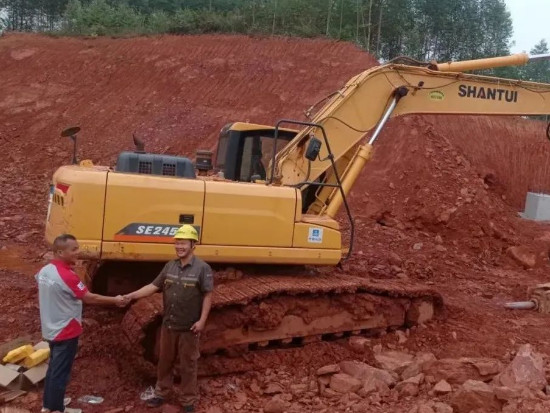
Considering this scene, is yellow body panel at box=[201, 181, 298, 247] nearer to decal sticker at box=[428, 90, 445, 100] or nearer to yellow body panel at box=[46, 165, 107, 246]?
yellow body panel at box=[46, 165, 107, 246]

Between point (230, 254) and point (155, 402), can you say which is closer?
point (155, 402)

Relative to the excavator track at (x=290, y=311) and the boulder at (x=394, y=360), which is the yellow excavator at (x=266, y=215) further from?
the boulder at (x=394, y=360)

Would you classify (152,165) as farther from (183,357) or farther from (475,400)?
(475,400)

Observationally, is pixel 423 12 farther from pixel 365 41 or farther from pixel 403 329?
pixel 403 329

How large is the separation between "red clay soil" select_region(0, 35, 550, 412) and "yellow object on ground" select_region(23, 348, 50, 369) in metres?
0.34

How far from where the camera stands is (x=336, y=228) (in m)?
6.40

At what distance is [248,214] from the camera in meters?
5.86

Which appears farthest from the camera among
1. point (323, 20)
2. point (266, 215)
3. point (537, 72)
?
point (537, 72)

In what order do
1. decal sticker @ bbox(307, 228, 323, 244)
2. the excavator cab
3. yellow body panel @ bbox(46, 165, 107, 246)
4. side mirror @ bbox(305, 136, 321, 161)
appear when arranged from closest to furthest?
yellow body panel @ bbox(46, 165, 107, 246) → side mirror @ bbox(305, 136, 321, 161) → decal sticker @ bbox(307, 228, 323, 244) → the excavator cab

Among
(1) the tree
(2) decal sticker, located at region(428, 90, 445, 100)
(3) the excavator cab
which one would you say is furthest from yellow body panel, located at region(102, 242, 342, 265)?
(1) the tree

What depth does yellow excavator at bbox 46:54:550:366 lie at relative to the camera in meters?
5.48

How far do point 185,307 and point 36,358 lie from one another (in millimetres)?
1475

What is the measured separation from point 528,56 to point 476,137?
1069 cm

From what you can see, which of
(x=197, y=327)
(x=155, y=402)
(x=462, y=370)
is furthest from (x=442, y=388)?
(x=155, y=402)
